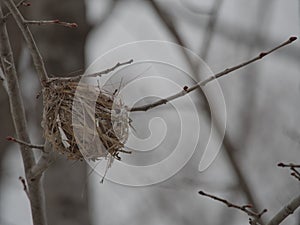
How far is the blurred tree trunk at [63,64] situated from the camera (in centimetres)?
377

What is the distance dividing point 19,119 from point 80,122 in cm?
25

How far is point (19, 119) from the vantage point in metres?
2.11

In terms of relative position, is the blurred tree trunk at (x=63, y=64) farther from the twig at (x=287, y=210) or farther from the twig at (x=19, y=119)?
the twig at (x=287, y=210)

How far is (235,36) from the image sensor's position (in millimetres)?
5266

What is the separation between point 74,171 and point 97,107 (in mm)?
1987

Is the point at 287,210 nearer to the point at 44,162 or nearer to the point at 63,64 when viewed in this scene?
the point at 44,162

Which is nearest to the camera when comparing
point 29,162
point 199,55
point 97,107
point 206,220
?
point 97,107

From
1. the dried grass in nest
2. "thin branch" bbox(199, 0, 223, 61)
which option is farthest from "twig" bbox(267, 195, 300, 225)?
"thin branch" bbox(199, 0, 223, 61)

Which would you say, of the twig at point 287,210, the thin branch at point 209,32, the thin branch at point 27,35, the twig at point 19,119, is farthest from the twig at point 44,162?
the thin branch at point 209,32

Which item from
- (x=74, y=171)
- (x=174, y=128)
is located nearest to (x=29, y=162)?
(x=74, y=171)

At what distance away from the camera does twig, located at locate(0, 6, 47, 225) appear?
201 centimetres

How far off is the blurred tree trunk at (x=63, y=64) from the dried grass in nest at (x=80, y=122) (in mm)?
1790

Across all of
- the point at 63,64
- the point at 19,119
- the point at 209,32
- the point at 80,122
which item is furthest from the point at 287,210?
the point at 63,64

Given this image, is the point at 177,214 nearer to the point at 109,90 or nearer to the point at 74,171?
the point at 74,171
